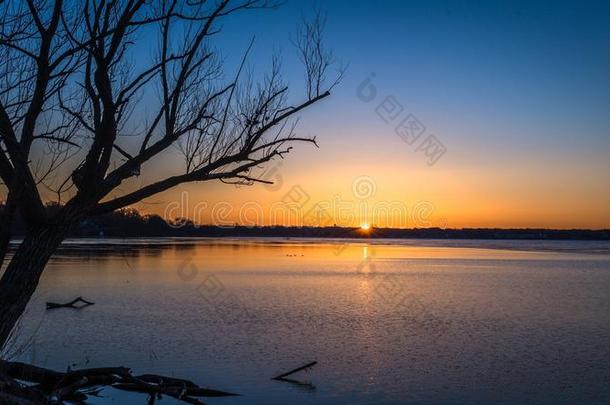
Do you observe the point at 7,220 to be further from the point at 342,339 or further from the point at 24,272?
the point at 342,339

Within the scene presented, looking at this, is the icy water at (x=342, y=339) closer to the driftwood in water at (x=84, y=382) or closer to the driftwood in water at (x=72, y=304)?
the driftwood in water at (x=72, y=304)

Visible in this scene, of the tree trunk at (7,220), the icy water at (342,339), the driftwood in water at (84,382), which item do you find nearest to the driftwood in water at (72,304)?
the icy water at (342,339)

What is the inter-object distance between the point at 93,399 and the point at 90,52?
18.1 feet

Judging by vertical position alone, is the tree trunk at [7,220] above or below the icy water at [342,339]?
above

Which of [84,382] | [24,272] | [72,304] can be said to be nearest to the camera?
[24,272]

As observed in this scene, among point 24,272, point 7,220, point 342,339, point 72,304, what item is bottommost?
point 342,339

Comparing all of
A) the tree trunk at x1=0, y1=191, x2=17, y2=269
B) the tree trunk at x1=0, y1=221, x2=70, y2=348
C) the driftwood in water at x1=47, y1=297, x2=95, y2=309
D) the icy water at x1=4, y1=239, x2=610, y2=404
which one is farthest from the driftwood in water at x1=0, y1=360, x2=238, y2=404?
the driftwood in water at x1=47, y1=297, x2=95, y2=309

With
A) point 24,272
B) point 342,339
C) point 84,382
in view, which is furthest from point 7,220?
point 342,339

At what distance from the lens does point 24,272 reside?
4852 mm

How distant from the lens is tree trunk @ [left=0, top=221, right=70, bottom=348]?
4.82m

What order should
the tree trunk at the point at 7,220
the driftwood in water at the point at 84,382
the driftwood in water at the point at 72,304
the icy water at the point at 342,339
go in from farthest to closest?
the driftwood in water at the point at 72,304 → the icy water at the point at 342,339 → the driftwood in water at the point at 84,382 → the tree trunk at the point at 7,220

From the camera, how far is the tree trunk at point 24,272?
4.82 m

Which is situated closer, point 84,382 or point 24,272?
point 24,272

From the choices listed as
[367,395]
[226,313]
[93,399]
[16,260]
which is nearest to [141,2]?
[16,260]
